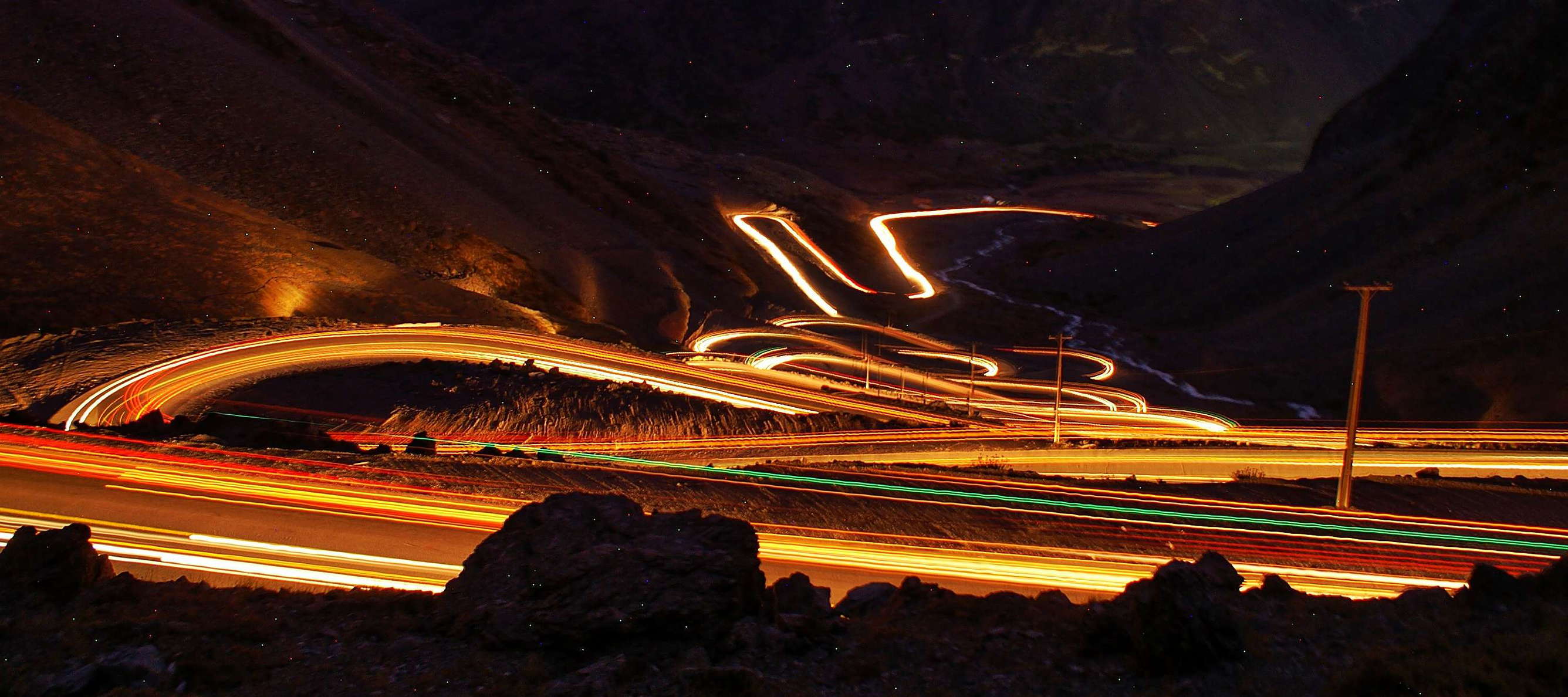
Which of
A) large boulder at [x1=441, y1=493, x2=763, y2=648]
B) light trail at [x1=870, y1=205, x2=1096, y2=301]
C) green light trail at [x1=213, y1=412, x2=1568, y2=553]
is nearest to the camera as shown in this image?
large boulder at [x1=441, y1=493, x2=763, y2=648]

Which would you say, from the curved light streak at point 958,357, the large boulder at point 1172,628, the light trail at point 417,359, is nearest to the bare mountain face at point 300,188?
the light trail at point 417,359

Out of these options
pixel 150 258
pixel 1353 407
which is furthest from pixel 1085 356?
pixel 150 258

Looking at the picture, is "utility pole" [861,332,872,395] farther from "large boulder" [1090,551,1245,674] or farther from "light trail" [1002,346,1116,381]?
"large boulder" [1090,551,1245,674]

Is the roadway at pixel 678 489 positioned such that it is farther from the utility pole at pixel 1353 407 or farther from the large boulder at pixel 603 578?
the large boulder at pixel 603 578

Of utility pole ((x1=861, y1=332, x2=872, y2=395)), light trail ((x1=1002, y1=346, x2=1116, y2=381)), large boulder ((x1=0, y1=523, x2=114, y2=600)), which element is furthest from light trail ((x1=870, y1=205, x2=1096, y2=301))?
large boulder ((x1=0, y1=523, x2=114, y2=600))

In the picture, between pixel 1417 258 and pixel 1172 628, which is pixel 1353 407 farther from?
pixel 1417 258

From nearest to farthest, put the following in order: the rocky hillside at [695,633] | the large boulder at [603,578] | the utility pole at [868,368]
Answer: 1. the rocky hillside at [695,633]
2. the large boulder at [603,578]
3. the utility pole at [868,368]
